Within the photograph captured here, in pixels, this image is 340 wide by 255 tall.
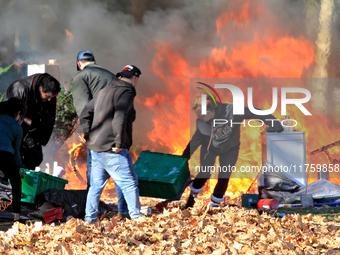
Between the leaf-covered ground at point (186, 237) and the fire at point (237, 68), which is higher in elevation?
the fire at point (237, 68)

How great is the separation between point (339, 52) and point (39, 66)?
21.7ft

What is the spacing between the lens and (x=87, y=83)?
447cm

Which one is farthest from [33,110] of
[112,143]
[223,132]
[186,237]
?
[223,132]

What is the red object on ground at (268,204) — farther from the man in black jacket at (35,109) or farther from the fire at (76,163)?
the fire at (76,163)

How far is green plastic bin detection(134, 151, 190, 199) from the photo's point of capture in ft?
14.8

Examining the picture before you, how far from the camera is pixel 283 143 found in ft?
22.2

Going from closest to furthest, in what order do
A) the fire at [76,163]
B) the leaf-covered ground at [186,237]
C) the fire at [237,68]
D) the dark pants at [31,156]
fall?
the leaf-covered ground at [186,237]
the dark pants at [31,156]
the fire at [237,68]
the fire at [76,163]

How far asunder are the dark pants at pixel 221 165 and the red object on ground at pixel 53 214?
253 centimetres

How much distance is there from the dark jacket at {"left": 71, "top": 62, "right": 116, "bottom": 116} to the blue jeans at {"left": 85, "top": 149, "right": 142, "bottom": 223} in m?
0.98

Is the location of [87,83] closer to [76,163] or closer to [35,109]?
[35,109]

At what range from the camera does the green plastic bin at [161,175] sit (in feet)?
14.8

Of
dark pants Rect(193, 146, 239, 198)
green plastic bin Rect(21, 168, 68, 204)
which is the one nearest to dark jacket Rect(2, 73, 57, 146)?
green plastic bin Rect(21, 168, 68, 204)

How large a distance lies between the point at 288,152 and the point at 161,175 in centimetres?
314

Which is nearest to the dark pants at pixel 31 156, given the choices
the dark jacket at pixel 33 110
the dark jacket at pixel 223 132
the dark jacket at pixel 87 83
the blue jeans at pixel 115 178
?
the dark jacket at pixel 33 110
